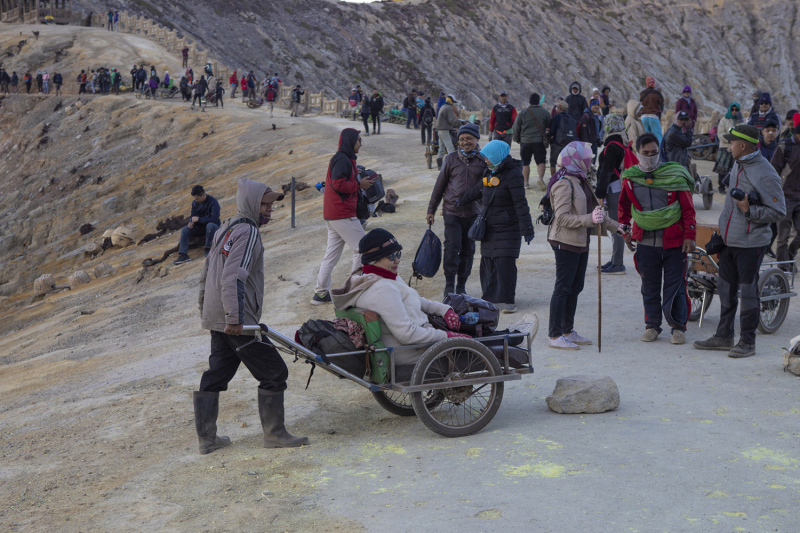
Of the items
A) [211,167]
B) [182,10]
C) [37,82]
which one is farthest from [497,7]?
[211,167]

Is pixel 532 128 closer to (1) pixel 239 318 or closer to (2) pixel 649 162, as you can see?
(2) pixel 649 162

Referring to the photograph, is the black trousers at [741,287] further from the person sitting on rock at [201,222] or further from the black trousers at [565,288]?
the person sitting on rock at [201,222]

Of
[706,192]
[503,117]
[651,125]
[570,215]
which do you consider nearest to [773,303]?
[570,215]

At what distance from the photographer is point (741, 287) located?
7102mm

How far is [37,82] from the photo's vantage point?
46.4m

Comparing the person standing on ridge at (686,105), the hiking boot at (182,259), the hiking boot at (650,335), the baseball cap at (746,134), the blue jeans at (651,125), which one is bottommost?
the hiking boot at (182,259)

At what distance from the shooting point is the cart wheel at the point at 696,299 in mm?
8203

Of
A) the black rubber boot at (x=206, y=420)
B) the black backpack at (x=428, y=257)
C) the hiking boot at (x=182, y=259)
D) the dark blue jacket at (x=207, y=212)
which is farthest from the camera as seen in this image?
the hiking boot at (x=182, y=259)

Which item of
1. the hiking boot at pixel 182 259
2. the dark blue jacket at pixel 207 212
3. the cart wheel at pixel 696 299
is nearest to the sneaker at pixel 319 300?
the cart wheel at pixel 696 299

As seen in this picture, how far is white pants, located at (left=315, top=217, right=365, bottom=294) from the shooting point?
8.82m

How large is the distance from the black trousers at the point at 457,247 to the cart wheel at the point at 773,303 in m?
3.10

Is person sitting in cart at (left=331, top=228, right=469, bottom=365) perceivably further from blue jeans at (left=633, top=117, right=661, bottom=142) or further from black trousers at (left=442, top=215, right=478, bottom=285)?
blue jeans at (left=633, top=117, right=661, bottom=142)

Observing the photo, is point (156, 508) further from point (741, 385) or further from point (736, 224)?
point (736, 224)

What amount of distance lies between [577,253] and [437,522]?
3.89 m
